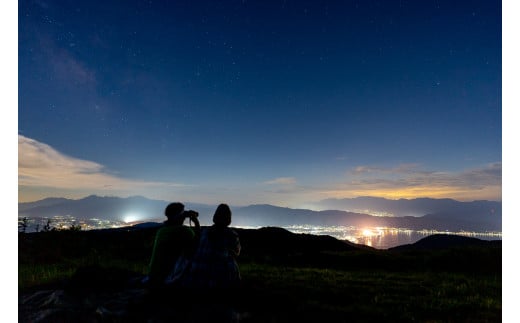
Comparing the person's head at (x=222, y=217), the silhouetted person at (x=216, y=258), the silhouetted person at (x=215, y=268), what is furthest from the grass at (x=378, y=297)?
the person's head at (x=222, y=217)

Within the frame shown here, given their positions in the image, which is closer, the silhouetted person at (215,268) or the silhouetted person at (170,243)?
the silhouetted person at (215,268)

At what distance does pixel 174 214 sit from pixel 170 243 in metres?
0.74

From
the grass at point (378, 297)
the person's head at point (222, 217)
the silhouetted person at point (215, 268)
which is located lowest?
the grass at point (378, 297)

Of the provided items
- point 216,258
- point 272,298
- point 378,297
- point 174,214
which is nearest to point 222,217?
point 216,258

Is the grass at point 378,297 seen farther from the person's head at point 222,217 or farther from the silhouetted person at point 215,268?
the person's head at point 222,217

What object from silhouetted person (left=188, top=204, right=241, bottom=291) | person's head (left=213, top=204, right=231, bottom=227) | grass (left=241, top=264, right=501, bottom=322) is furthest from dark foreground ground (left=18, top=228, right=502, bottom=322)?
person's head (left=213, top=204, right=231, bottom=227)

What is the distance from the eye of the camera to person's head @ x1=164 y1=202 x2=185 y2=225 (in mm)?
8547

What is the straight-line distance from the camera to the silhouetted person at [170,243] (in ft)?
27.6

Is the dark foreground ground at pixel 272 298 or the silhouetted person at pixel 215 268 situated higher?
the silhouetted person at pixel 215 268

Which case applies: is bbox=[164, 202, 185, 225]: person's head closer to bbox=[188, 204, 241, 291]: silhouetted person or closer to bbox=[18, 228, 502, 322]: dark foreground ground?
bbox=[188, 204, 241, 291]: silhouetted person

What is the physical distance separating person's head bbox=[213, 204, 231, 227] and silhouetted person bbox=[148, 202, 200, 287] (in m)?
0.94

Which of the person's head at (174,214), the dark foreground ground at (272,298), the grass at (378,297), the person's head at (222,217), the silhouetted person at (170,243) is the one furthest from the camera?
the person's head at (174,214)

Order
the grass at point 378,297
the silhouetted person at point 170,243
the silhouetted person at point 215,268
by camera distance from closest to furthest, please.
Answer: the grass at point 378,297 < the silhouetted person at point 215,268 < the silhouetted person at point 170,243
